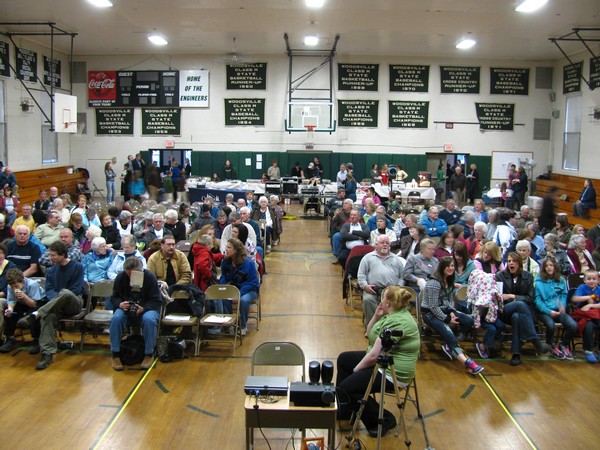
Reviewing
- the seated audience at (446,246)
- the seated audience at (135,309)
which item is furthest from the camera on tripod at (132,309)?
the seated audience at (446,246)

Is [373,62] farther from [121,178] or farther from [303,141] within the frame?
[121,178]

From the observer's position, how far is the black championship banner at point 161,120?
2152 centimetres

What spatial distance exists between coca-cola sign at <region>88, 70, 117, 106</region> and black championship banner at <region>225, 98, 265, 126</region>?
167 inches

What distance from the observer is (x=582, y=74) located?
18.9m

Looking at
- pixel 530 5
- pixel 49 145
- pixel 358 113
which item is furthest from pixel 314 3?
pixel 49 145

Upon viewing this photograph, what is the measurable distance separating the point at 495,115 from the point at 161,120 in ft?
40.6

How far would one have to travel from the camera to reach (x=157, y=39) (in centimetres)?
Result: 1834

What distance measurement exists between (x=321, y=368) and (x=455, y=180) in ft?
51.8

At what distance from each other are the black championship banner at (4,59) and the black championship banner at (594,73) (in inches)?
691

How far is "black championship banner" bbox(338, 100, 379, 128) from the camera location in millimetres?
21312

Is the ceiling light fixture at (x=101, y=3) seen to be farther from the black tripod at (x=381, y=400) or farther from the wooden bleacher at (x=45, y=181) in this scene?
the black tripod at (x=381, y=400)

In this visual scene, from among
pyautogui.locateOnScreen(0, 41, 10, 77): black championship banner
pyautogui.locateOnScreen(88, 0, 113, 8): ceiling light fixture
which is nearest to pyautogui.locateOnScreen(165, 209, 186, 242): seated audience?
pyautogui.locateOnScreen(88, 0, 113, 8): ceiling light fixture

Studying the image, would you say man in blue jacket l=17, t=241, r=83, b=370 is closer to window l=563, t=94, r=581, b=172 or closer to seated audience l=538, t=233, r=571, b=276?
seated audience l=538, t=233, r=571, b=276

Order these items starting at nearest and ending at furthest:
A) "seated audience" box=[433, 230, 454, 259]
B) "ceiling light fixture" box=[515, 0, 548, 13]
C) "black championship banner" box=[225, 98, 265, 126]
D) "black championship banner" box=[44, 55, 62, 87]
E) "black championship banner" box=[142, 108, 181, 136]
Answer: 1. "seated audience" box=[433, 230, 454, 259]
2. "ceiling light fixture" box=[515, 0, 548, 13]
3. "black championship banner" box=[44, 55, 62, 87]
4. "black championship banner" box=[225, 98, 265, 126]
5. "black championship banner" box=[142, 108, 181, 136]
